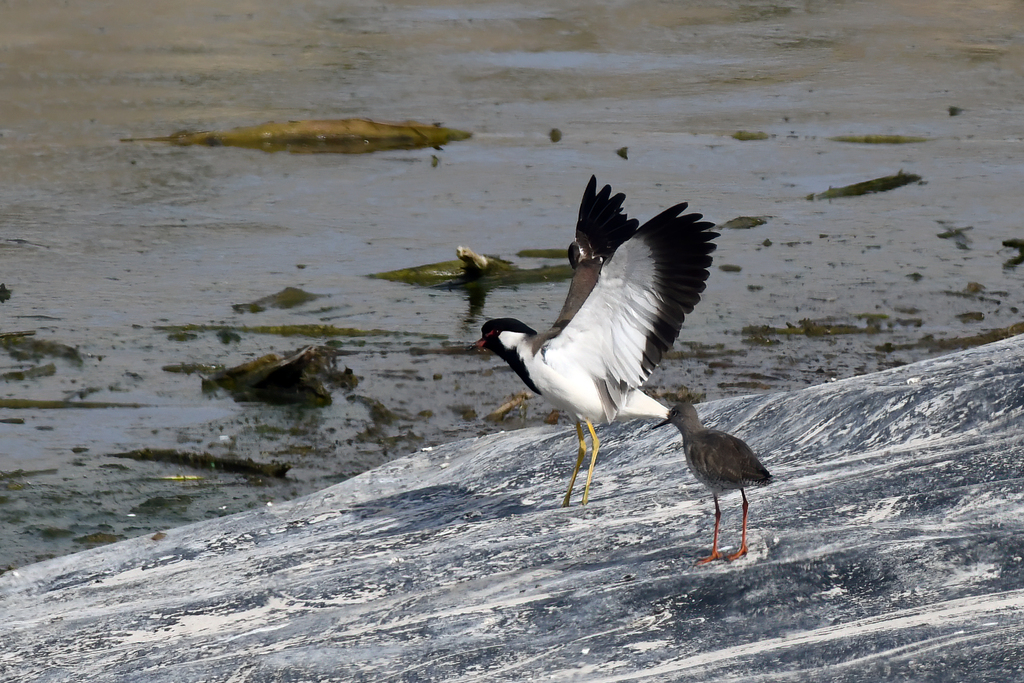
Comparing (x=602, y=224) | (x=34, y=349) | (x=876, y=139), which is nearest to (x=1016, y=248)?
(x=876, y=139)

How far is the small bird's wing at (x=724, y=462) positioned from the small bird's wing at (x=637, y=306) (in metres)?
0.60

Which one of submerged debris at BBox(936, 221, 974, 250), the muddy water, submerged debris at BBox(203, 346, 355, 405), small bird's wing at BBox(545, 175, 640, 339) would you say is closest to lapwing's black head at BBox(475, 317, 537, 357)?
small bird's wing at BBox(545, 175, 640, 339)

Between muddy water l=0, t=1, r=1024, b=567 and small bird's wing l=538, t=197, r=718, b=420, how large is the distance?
176cm

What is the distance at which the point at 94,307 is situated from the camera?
8.30 meters

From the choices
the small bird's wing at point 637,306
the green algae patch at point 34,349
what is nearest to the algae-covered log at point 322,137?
the green algae patch at point 34,349

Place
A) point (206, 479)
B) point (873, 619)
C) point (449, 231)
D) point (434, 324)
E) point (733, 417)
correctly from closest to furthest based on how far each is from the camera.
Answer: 1. point (873, 619)
2. point (733, 417)
3. point (206, 479)
4. point (434, 324)
5. point (449, 231)

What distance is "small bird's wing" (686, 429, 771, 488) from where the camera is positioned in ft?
13.3

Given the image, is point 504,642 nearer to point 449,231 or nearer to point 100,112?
point 449,231

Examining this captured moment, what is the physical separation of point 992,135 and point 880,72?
2.28 m

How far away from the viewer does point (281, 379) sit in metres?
7.10

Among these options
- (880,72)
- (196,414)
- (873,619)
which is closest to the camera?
(873,619)

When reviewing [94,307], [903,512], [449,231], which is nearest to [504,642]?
[903,512]

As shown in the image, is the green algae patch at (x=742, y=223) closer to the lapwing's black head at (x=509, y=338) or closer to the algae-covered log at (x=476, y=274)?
the algae-covered log at (x=476, y=274)

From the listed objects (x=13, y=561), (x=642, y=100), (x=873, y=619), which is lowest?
(x=13, y=561)
